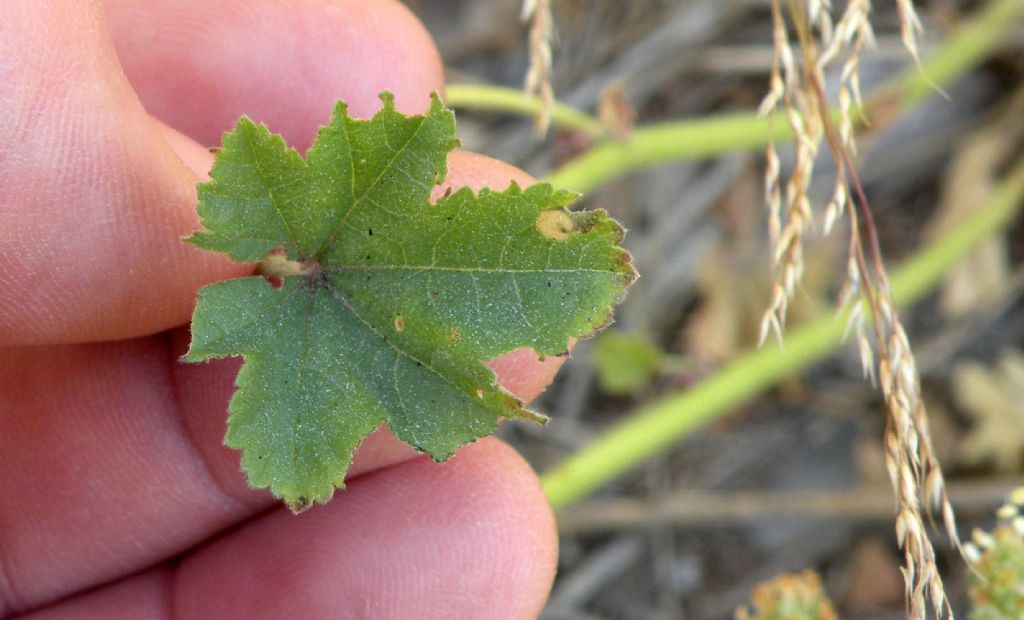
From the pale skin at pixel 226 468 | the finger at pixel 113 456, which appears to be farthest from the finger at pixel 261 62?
the finger at pixel 113 456

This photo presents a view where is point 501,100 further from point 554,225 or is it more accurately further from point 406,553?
point 406,553

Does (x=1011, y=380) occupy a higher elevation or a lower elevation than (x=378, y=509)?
lower

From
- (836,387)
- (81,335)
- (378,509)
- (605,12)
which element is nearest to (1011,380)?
(836,387)

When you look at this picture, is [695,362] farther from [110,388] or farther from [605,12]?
[110,388]

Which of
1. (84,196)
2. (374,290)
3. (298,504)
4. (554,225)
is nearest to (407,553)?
(298,504)

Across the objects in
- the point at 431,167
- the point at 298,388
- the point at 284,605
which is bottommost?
the point at 284,605

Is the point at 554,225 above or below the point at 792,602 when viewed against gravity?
above
